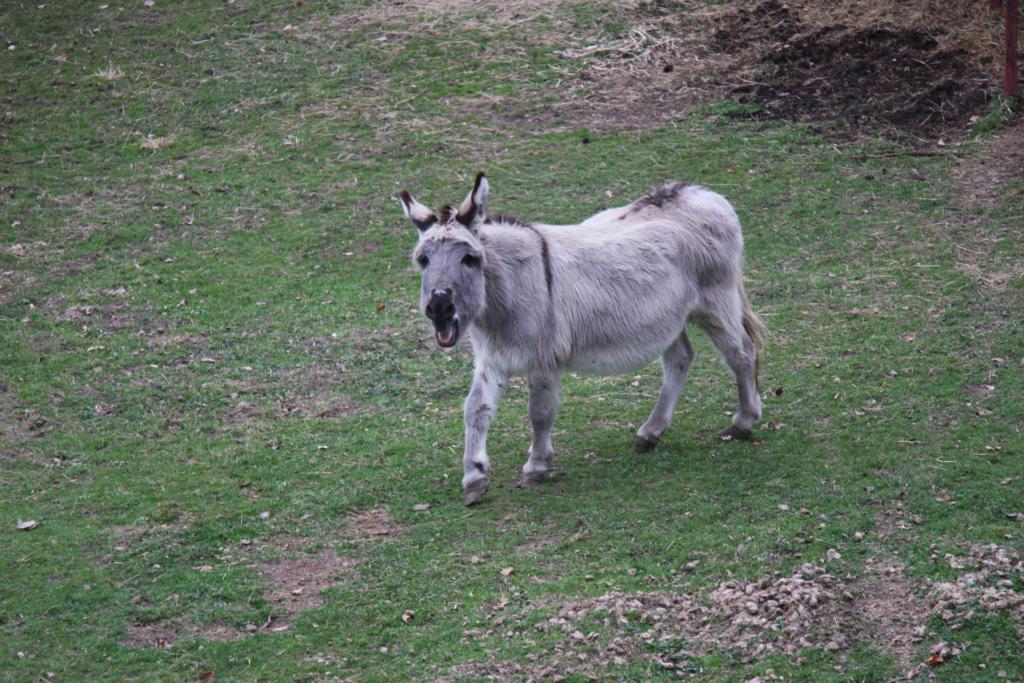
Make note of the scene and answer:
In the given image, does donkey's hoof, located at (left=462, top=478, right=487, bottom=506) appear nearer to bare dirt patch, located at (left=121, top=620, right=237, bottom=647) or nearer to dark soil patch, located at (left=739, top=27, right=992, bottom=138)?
bare dirt patch, located at (left=121, top=620, right=237, bottom=647)

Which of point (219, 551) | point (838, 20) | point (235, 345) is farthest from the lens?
point (838, 20)

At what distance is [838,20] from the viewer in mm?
16000

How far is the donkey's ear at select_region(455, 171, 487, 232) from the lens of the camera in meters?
7.72

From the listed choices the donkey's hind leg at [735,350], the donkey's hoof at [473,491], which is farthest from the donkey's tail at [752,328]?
the donkey's hoof at [473,491]

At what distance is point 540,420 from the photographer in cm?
806

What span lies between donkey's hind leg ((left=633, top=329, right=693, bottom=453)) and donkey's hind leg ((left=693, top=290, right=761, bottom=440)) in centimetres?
27

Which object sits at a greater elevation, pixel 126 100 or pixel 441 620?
pixel 126 100

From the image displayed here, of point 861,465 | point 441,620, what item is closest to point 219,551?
point 441,620

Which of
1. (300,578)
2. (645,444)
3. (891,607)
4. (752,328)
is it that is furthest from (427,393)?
(891,607)

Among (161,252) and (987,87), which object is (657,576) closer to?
(161,252)

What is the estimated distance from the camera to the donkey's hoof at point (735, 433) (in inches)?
342

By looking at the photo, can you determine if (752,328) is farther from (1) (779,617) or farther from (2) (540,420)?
(1) (779,617)

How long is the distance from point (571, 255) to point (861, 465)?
2559mm

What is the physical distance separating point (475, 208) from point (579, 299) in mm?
1039
